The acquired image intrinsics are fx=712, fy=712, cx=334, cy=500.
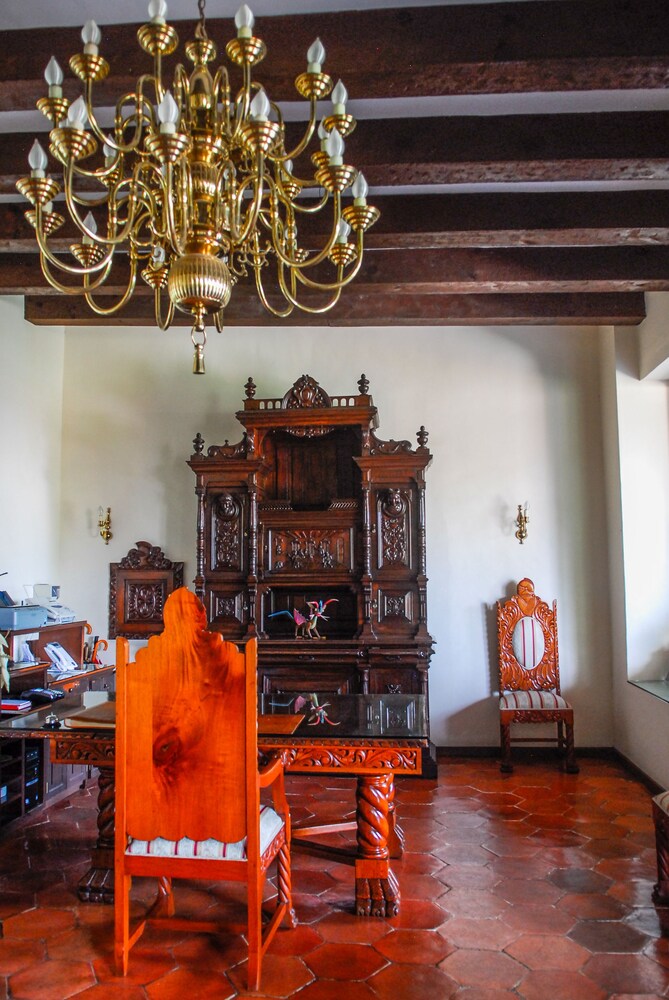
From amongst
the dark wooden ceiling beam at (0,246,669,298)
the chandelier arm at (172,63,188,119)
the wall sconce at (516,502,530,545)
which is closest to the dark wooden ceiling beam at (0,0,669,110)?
the chandelier arm at (172,63,188,119)

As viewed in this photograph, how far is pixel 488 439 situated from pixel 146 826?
4331 millimetres

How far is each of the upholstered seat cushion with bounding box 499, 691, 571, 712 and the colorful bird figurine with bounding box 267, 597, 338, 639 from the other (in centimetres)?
148

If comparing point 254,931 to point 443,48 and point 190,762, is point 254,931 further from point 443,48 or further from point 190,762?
point 443,48

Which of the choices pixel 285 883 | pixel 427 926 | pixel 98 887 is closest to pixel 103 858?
pixel 98 887

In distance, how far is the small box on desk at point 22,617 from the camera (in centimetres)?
452

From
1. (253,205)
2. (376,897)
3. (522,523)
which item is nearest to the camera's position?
(253,205)

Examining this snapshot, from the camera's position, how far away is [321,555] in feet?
18.6

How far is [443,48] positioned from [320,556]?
3.78 m

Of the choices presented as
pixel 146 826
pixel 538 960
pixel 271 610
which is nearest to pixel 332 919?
pixel 538 960

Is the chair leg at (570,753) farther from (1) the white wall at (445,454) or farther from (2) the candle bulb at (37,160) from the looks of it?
(2) the candle bulb at (37,160)

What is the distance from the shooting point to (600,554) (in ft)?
19.1

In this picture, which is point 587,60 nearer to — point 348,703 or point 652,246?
point 652,246

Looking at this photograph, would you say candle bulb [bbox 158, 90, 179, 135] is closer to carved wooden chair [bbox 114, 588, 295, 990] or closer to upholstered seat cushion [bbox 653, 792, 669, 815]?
carved wooden chair [bbox 114, 588, 295, 990]

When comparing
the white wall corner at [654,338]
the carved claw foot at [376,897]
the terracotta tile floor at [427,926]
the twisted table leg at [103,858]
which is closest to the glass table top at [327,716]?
the twisted table leg at [103,858]
